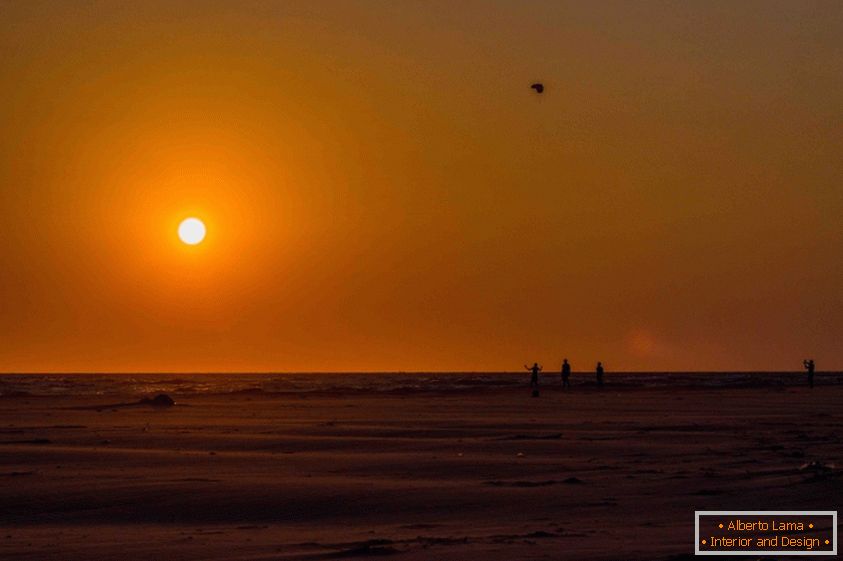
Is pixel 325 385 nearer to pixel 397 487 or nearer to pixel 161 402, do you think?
pixel 161 402

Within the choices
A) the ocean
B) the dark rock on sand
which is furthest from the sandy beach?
the ocean

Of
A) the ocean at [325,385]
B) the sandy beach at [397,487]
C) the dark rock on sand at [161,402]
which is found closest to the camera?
the sandy beach at [397,487]

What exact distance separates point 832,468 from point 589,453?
17.4 ft

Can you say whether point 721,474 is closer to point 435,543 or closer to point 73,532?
point 435,543

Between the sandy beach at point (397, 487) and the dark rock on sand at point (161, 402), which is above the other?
the dark rock on sand at point (161, 402)

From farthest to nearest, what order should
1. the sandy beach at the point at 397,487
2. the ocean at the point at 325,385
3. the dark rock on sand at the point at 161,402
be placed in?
the ocean at the point at 325,385, the dark rock on sand at the point at 161,402, the sandy beach at the point at 397,487

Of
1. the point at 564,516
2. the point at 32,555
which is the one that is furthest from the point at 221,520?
the point at 564,516

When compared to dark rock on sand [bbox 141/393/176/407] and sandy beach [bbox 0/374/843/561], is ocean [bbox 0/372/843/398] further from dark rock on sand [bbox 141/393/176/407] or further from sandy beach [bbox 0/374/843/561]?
sandy beach [bbox 0/374/843/561]

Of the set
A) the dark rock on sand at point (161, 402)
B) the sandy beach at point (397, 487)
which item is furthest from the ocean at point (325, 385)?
the sandy beach at point (397, 487)

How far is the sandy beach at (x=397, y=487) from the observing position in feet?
39.6

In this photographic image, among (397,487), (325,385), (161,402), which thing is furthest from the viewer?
(325,385)

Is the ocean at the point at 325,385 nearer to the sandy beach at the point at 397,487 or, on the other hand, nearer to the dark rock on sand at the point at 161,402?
the dark rock on sand at the point at 161,402

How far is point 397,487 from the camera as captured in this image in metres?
16.6

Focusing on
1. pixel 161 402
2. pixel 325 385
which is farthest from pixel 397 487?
pixel 325 385
